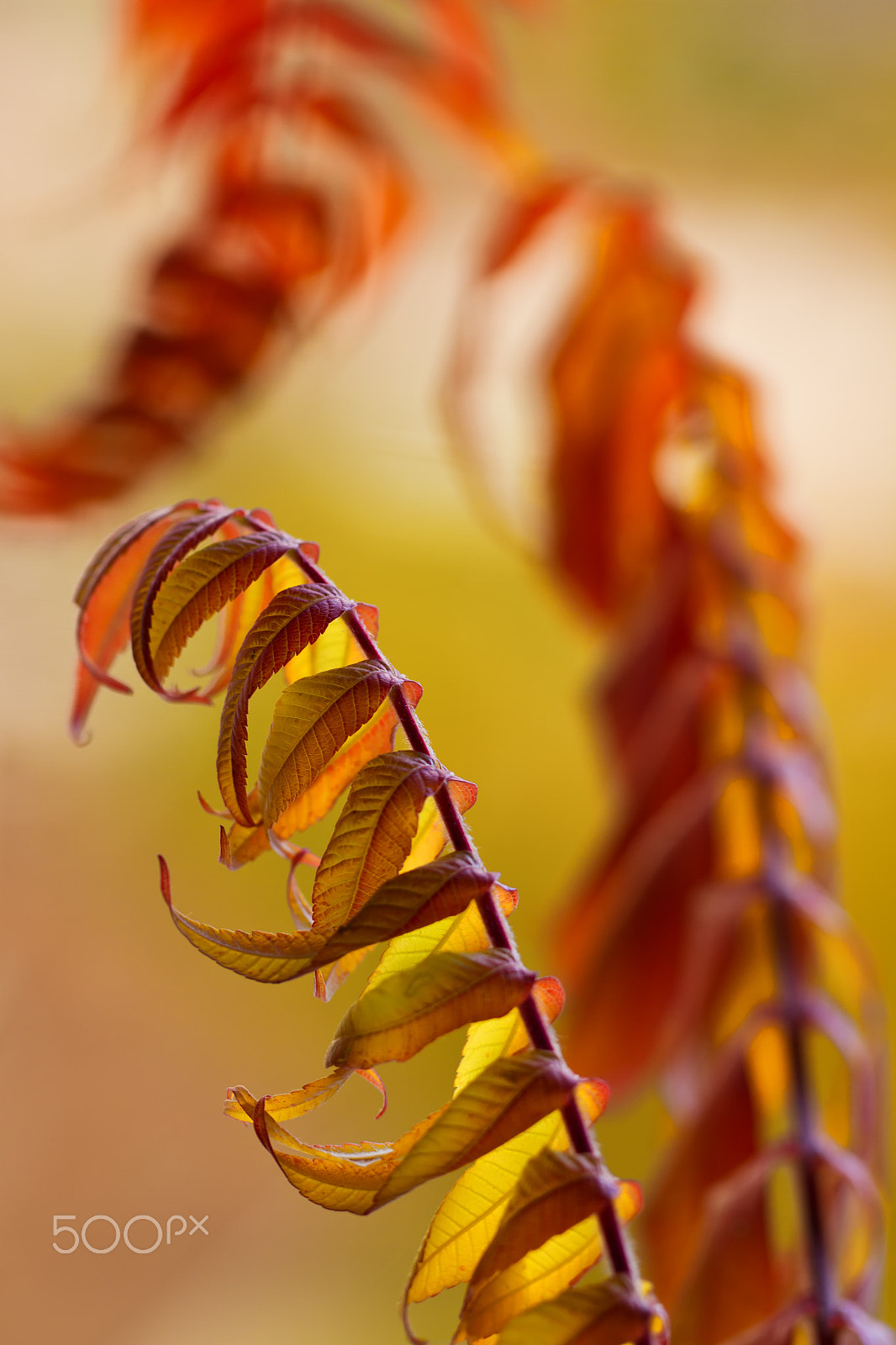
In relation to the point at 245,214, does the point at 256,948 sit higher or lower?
lower

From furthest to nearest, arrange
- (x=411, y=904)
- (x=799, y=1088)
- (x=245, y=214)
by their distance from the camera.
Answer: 1. (x=245, y=214)
2. (x=799, y=1088)
3. (x=411, y=904)

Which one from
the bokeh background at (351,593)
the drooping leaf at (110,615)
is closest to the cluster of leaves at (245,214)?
the bokeh background at (351,593)

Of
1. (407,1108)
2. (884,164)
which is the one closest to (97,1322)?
(407,1108)

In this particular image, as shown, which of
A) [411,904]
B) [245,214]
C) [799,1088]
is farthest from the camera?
[245,214]

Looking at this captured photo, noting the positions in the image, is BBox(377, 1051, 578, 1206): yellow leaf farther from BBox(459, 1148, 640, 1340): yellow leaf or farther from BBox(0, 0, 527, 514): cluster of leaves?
BBox(0, 0, 527, 514): cluster of leaves

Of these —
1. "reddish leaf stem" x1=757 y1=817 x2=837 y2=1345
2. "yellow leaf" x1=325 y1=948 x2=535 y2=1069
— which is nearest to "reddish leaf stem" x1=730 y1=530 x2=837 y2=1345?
"reddish leaf stem" x1=757 y1=817 x2=837 y2=1345

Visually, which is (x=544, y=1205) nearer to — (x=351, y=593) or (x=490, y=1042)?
(x=490, y=1042)

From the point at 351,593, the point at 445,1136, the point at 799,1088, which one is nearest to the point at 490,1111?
the point at 445,1136

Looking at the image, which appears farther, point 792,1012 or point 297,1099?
point 792,1012
